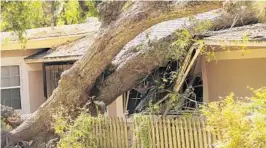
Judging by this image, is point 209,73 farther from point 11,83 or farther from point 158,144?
point 11,83

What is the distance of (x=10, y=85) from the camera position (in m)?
16.8

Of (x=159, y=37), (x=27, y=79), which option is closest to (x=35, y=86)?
(x=27, y=79)

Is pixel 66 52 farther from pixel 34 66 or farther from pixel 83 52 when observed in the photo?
pixel 34 66

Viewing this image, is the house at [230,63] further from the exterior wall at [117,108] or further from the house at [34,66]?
the house at [34,66]

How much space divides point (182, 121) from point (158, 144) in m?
0.80

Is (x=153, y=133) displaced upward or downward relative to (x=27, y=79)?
downward

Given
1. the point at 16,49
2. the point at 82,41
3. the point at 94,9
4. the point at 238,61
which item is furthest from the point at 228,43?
the point at 94,9

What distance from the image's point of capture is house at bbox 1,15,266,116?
1117cm

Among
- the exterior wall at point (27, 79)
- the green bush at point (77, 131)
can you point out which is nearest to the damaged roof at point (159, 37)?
the exterior wall at point (27, 79)

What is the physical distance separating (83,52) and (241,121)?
7.40 metres

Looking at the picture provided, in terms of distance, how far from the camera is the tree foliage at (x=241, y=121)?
7.38 metres

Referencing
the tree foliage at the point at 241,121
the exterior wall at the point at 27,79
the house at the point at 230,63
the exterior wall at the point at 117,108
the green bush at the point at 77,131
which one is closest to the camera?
the tree foliage at the point at 241,121

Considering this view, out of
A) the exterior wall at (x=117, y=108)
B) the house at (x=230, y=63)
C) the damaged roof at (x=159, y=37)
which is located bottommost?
the exterior wall at (x=117, y=108)

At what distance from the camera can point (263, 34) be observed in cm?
972
